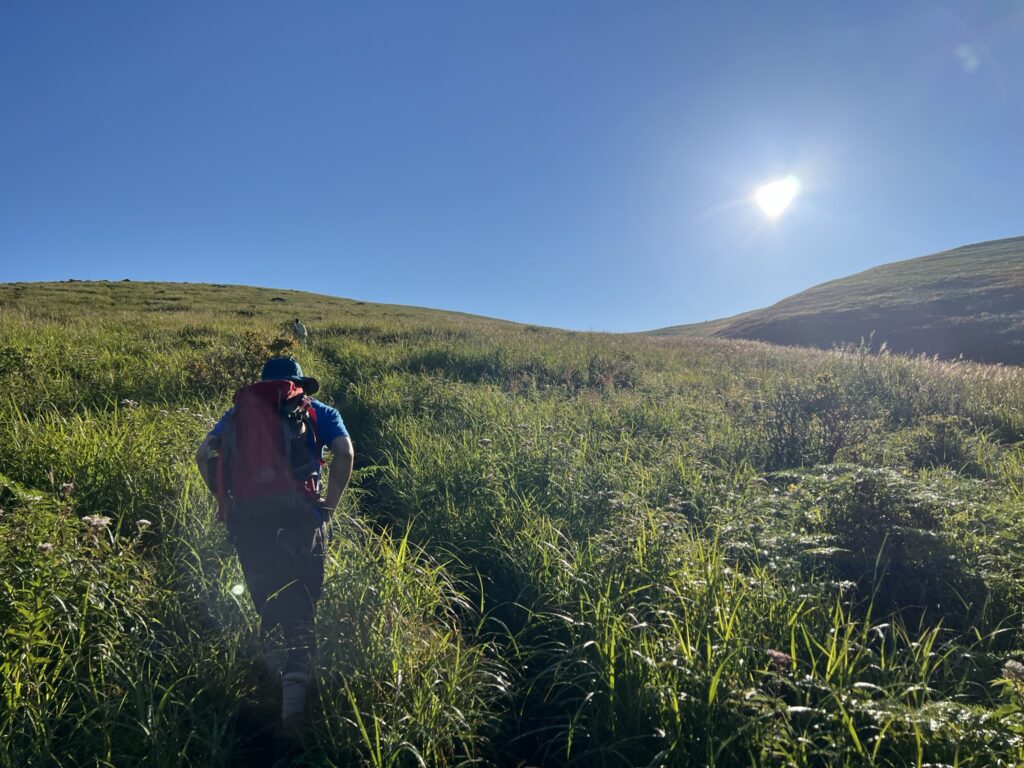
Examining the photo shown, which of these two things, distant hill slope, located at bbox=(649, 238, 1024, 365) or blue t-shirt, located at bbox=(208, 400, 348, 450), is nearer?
blue t-shirt, located at bbox=(208, 400, 348, 450)

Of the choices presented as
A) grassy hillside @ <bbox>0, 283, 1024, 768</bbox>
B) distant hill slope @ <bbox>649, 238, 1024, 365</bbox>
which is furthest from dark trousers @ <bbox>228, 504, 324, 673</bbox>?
distant hill slope @ <bbox>649, 238, 1024, 365</bbox>

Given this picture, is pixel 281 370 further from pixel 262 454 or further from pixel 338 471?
pixel 338 471

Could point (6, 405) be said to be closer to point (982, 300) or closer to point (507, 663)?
point (507, 663)

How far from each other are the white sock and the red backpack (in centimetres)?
85

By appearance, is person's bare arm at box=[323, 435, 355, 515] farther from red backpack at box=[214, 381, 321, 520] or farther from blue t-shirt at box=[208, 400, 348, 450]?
red backpack at box=[214, 381, 321, 520]

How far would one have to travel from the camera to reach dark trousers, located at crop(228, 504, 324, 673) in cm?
266

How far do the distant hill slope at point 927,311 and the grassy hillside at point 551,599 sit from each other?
20.9m

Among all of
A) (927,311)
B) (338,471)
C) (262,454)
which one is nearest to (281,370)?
(262,454)

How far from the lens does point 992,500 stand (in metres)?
3.70

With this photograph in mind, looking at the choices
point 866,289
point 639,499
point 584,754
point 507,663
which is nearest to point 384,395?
point 639,499

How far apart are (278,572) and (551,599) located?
1.61 meters

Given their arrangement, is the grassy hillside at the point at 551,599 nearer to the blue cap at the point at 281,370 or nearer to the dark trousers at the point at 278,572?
the dark trousers at the point at 278,572

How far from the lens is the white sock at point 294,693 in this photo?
2307 millimetres

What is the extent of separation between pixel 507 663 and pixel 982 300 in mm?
39929
